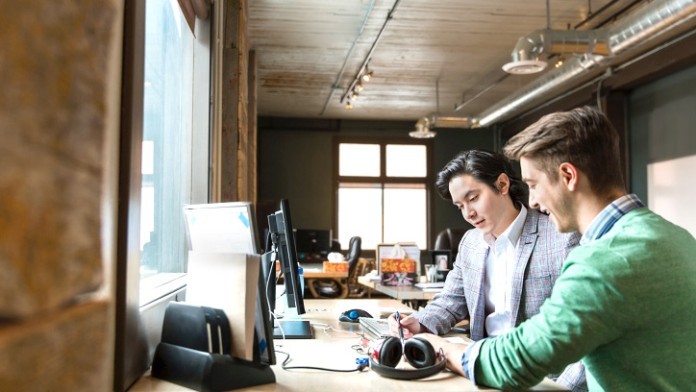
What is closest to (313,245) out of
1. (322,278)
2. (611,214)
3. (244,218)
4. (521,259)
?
(322,278)

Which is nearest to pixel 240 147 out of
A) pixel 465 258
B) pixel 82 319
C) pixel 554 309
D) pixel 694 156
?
pixel 465 258

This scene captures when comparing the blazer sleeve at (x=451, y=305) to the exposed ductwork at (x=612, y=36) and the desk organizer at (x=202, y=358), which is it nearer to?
the desk organizer at (x=202, y=358)

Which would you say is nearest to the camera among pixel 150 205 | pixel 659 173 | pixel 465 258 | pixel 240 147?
pixel 150 205

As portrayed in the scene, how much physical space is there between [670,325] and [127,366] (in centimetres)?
128

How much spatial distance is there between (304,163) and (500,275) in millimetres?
8767

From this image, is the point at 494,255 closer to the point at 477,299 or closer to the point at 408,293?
the point at 477,299

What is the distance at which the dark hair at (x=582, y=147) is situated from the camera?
1481mm

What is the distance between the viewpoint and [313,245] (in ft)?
27.1

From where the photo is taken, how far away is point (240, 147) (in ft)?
12.5

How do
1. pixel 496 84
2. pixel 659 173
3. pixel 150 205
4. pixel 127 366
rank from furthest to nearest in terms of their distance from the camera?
pixel 496 84 < pixel 659 173 < pixel 150 205 < pixel 127 366

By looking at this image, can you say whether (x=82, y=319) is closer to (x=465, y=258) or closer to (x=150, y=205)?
(x=150, y=205)

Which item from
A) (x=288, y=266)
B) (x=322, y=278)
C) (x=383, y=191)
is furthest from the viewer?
(x=383, y=191)

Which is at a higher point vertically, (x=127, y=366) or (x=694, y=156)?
(x=694, y=156)

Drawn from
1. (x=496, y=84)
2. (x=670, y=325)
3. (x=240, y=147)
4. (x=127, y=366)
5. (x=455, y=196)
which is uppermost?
(x=496, y=84)
